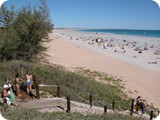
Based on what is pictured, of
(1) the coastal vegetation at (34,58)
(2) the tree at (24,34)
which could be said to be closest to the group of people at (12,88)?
(1) the coastal vegetation at (34,58)

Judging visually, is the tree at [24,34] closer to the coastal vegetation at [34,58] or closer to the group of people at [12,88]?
the coastal vegetation at [34,58]

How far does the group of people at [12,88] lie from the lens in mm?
5148

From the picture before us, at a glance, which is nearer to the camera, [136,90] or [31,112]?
[31,112]

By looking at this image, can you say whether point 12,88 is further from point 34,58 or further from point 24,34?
point 24,34

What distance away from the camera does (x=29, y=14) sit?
9.20 m

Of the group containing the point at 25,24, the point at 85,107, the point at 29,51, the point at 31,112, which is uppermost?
the point at 25,24

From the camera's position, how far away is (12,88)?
5.96m

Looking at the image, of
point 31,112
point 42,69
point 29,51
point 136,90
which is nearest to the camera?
point 31,112

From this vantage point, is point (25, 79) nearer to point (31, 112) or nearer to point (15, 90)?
point (15, 90)

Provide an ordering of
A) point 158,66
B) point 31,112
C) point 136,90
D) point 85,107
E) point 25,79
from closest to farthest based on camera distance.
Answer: point 31,112, point 85,107, point 25,79, point 136,90, point 158,66

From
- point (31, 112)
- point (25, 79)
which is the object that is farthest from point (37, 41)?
point (31, 112)

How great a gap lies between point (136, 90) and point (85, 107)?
6056mm

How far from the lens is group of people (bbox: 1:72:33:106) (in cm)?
515

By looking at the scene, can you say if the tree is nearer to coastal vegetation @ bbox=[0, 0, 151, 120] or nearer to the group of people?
coastal vegetation @ bbox=[0, 0, 151, 120]
